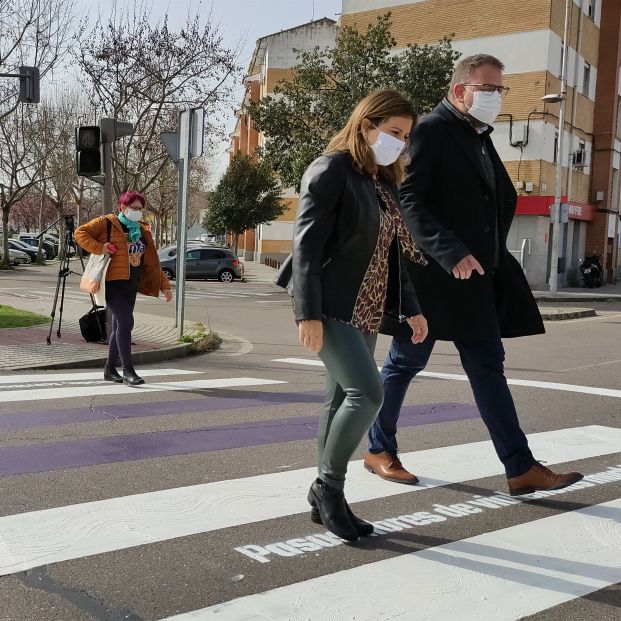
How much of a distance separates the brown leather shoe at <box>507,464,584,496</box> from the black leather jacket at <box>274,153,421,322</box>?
4.67 feet

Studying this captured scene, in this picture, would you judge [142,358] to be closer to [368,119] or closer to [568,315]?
[368,119]

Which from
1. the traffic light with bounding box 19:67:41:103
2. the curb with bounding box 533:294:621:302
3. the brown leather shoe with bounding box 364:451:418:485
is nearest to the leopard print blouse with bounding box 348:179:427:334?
the brown leather shoe with bounding box 364:451:418:485

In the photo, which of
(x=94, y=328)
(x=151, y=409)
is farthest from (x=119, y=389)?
(x=94, y=328)

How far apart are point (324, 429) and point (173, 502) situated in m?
0.89

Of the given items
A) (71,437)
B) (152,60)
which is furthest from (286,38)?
(71,437)

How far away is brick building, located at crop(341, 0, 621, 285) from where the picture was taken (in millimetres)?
30109

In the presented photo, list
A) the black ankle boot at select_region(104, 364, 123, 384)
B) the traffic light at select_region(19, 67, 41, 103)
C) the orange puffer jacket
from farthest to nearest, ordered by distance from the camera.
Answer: the traffic light at select_region(19, 67, 41, 103)
the black ankle boot at select_region(104, 364, 123, 384)
the orange puffer jacket

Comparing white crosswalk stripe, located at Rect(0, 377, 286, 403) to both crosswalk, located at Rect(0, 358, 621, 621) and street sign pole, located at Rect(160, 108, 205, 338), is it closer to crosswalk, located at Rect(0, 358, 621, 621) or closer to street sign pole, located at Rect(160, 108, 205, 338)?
crosswalk, located at Rect(0, 358, 621, 621)

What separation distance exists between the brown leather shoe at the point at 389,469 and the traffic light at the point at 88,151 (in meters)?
7.42

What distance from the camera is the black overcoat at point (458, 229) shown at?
4145 mm

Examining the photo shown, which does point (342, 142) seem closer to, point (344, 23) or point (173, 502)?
point (173, 502)

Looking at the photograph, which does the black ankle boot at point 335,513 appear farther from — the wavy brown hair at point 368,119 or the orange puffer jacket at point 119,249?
the orange puffer jacket at point 119,249

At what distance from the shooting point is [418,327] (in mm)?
4031

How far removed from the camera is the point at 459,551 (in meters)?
3.44
